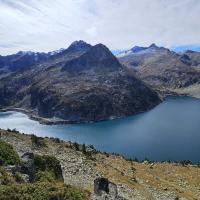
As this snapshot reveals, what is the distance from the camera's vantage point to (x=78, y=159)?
2247 inches

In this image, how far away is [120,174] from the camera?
182 ft

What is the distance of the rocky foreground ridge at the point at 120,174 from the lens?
46.4 m

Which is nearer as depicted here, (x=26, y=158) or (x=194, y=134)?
(x=26, y=158)

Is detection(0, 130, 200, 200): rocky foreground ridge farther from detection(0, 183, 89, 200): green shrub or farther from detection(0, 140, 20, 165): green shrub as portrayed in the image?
detection(0, 183, 89, 200): green shrub

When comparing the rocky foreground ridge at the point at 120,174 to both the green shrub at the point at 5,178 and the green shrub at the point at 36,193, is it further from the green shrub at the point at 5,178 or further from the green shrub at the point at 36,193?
the green shrub at the point at 36,193

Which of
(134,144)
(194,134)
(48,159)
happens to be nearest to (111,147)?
(134,144)

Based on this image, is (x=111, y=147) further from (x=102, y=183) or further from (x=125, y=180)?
(x=102, y=183)

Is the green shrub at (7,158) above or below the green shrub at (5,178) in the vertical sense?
above

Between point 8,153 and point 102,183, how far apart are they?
10087 millimetres

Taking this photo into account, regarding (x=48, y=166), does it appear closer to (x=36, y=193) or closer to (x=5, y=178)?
(x=5, y=178)

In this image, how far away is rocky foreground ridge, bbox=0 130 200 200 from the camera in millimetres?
46375

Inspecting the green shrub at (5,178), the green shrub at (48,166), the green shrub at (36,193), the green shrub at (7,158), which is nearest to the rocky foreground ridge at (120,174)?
the green shrub at (48,166)

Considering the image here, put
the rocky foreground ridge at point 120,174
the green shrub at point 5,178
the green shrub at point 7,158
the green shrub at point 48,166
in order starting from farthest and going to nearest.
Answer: the rocky foreground ridge at point 120,174
the green shrub at point 48,166
the green shrub at point 7,158
the green shrub at point 5,178

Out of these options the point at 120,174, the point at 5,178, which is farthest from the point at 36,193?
the point at 120,174
